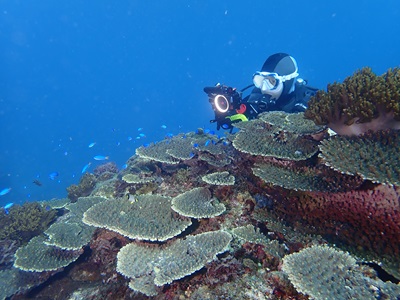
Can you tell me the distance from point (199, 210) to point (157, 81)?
14491 cm

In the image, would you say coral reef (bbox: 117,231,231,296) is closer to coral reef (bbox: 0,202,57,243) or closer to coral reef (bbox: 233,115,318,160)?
coral reef (bbox: 233,115,318,160)

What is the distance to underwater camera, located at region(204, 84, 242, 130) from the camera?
5.96 m

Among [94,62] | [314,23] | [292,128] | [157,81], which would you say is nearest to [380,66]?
[314,23]

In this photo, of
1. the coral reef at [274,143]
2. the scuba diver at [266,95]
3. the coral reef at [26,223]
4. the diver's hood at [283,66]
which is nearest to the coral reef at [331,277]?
the coral reef at [274,143]

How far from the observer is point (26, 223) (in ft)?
23.3

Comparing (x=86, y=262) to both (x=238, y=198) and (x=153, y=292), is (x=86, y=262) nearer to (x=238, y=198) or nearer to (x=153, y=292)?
(x=153, y=292)

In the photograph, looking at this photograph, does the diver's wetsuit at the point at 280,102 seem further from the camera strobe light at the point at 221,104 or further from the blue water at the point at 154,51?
the blue water at the point at 154,51

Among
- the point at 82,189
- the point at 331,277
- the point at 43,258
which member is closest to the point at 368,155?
the point at 331,277

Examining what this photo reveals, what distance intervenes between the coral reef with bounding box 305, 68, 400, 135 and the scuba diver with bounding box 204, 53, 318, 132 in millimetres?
2252

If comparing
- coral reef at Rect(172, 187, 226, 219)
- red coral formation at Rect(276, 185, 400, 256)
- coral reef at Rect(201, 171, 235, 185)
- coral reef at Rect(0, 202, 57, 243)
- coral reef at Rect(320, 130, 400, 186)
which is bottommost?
red coral formation at Rect(276, 185, 400, 256)

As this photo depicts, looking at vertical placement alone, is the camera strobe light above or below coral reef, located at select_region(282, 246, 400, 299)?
above

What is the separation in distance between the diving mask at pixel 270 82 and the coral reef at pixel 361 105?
2563 millimetres

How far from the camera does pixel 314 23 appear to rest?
424ft

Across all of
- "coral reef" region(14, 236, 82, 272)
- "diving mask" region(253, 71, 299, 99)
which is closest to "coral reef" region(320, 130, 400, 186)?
"diving mask" region(253, 71, 299, 99)
